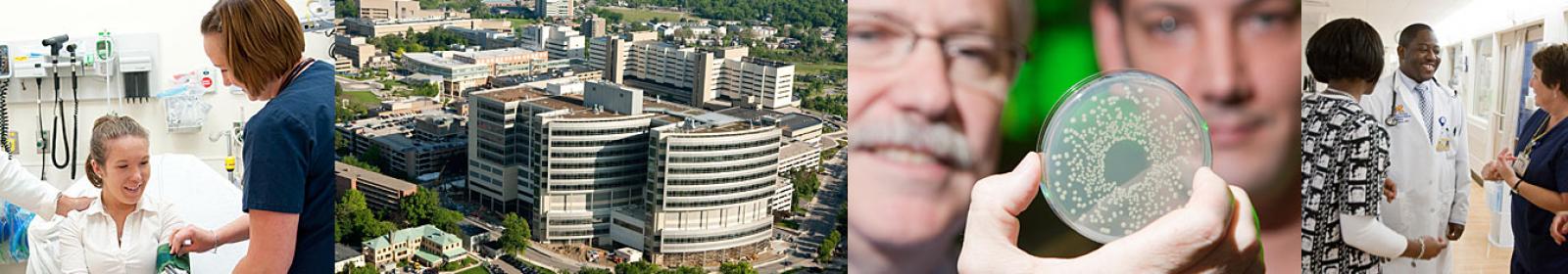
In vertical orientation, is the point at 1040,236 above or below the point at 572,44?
below

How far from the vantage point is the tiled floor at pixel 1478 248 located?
448 centimetres

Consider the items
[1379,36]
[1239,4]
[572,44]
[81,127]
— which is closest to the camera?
[81,127]

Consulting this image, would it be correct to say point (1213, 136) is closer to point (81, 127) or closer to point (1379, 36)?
point (1379, 36)

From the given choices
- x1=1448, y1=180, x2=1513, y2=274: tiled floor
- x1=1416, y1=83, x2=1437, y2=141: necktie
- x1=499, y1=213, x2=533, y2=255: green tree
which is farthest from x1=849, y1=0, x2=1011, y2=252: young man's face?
x1=1448, y1=180, x2=1513, y2=274: tiled floor

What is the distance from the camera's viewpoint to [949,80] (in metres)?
3.89

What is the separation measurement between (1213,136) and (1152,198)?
0.86 ft

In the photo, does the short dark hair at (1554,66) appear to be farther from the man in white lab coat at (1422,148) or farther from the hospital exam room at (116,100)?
the hospital exam room at (116,100)

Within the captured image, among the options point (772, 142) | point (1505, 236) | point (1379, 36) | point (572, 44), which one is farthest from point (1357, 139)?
point (572, 44)

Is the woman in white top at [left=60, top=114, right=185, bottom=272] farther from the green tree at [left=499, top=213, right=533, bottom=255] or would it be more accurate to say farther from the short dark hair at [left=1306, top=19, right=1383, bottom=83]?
the short dark hair at [left=1306, top=19, right=1383, bottom=83]

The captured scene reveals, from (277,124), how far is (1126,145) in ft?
7.80

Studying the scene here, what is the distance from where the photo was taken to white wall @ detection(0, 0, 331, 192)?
11.4ft

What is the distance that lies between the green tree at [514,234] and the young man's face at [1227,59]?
1.83 meters

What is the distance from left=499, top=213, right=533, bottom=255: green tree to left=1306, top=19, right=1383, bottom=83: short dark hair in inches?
102

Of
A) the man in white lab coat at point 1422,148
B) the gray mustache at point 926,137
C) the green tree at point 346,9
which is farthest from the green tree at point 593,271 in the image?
the man in white lab coat at point 1422,148
